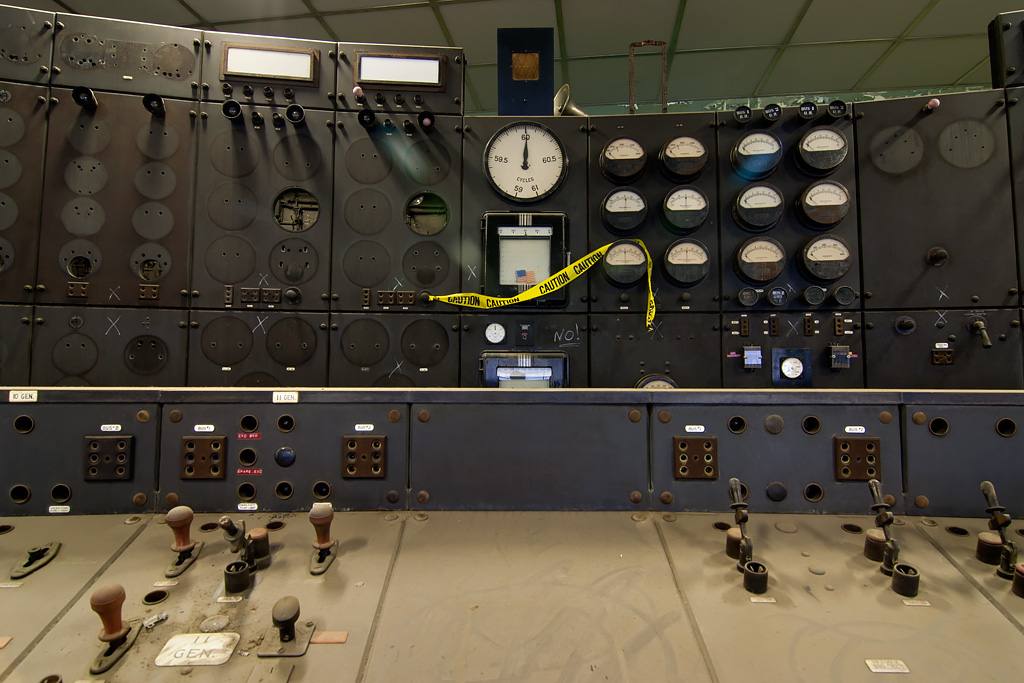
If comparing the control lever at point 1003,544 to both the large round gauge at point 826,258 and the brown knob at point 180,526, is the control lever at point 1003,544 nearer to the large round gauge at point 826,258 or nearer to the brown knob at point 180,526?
the large round gauge at point 826,258

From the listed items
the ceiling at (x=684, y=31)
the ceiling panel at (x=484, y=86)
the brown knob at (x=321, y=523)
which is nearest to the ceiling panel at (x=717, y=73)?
the ceiling at (x=684, y=31)

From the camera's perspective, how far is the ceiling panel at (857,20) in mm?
3469

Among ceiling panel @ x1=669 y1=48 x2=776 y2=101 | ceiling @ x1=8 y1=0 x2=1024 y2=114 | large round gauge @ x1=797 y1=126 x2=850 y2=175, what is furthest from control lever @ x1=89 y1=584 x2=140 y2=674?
ceiling panel @ x1=669 y1=48 x2=776 y2=101

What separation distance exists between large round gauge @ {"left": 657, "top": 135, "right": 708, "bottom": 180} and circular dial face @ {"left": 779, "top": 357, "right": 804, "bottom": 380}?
120cm

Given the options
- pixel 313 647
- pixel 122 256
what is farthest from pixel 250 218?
pixel 313 647

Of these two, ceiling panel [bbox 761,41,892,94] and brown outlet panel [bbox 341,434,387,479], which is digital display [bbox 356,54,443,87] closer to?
brown outlet panel [bbox 341,434,387,479]

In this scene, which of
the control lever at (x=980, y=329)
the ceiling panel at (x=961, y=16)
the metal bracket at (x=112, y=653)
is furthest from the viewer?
the ceiling panel at (x=961, y=16)

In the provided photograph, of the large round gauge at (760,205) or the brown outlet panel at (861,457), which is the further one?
the large round gauge at (760,205)

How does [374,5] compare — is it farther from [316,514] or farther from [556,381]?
[316,514]

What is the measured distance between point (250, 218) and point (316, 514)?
205 centimetres

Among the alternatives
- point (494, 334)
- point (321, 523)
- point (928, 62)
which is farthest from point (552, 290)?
point (928, 62)

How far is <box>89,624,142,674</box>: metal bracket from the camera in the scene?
84cm

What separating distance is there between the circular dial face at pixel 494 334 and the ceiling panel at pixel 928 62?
4.88m

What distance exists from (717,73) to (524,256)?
3.64m
